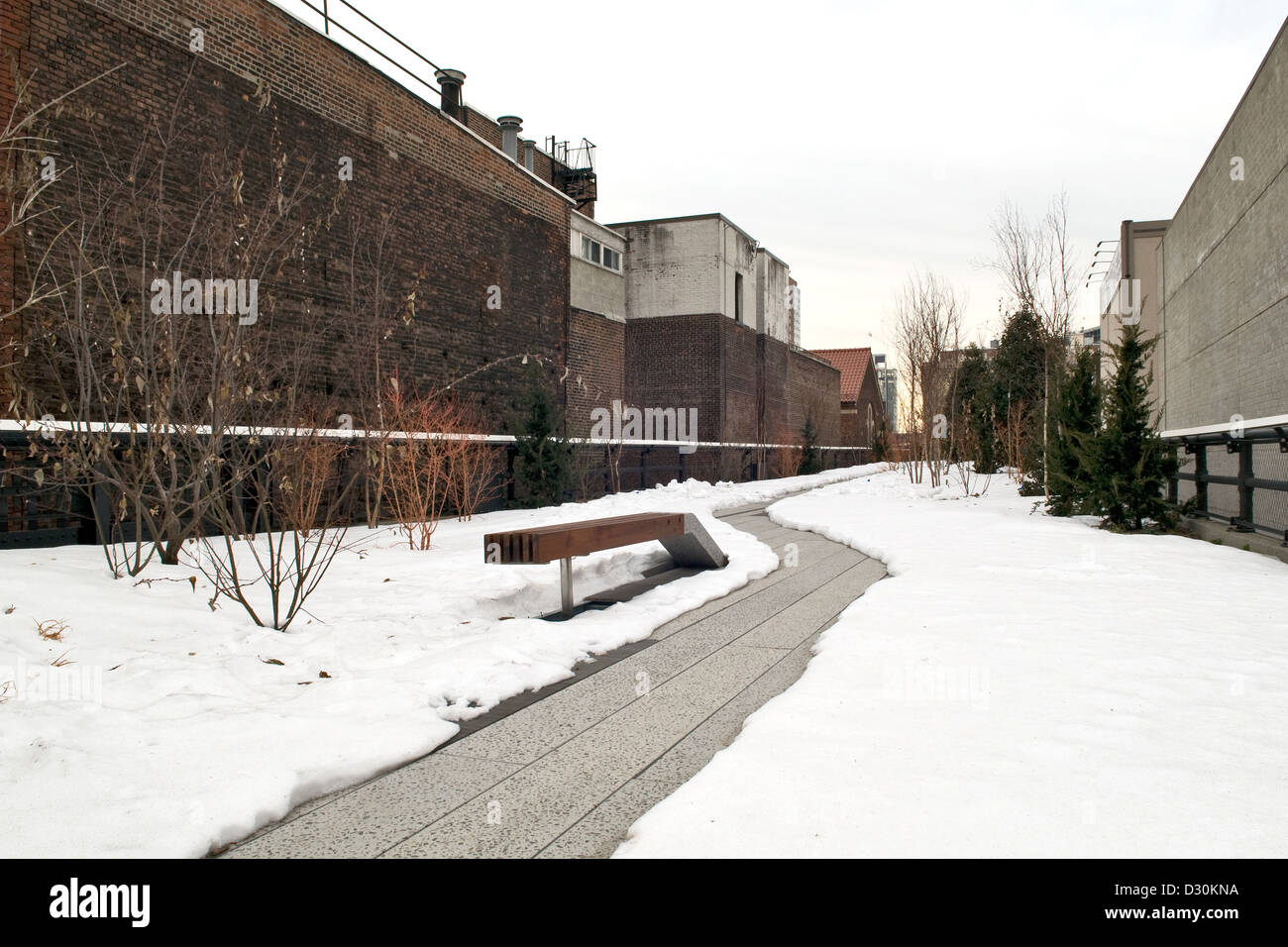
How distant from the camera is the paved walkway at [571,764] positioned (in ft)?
8.31

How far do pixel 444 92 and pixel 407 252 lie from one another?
8.59 m

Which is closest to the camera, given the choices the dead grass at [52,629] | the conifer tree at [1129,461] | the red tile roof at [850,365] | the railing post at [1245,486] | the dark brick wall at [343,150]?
the dead grass at [52,629]

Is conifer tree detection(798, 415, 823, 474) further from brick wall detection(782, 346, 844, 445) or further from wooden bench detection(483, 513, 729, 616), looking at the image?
wooden bench detection(483, 513, 729, 616)

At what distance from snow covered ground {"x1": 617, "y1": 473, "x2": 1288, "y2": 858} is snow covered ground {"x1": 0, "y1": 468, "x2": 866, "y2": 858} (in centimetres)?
130

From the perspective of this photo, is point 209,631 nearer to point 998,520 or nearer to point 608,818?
point 608,818

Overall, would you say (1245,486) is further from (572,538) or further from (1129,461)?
(572,538)

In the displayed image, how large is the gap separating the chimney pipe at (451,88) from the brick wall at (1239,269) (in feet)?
53.2

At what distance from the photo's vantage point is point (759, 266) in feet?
104

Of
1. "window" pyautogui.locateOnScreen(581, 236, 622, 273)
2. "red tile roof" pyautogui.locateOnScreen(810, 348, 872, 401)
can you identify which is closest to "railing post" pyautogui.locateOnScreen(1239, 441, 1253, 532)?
"window" pyautogui.locateOnScreen(581, 236, 622, 273)

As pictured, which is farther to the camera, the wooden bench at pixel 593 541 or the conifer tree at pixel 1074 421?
the conifer tree at pixel 1074 421

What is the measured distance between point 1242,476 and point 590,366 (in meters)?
15.2

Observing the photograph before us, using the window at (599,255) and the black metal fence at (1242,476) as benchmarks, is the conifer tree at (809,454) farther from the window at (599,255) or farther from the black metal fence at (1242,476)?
the black metal fence at (1242,476)

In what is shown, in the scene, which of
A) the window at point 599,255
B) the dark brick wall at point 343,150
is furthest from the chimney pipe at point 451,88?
the window at point 599,255
